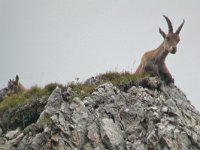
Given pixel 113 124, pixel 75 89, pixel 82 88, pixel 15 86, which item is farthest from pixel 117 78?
pixel 15 86

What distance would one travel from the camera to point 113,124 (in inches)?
1060

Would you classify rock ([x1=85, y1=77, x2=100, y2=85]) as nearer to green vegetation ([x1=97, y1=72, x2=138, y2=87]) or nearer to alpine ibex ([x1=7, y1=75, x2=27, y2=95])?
green vegetation ([x1=97, y1=72, x2=138, y2=87])

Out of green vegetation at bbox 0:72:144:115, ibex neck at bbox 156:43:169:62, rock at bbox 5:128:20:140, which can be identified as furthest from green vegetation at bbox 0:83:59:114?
ibex neck at bbox 156:43:169:62

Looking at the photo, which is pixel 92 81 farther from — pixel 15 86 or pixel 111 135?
pixel 15 86

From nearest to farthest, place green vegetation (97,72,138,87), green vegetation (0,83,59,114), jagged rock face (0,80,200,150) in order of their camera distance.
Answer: jagged rock face (0,80,200,150) < green vegetation (97,72,138,87) < green vegetation (0,83,59,114)

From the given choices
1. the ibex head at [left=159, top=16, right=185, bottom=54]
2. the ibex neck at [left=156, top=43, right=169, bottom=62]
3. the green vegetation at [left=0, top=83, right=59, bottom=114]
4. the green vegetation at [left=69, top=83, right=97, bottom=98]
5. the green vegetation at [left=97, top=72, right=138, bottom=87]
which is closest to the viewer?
the green vegetation at [left=69, top=83, right=97, bottom=98]

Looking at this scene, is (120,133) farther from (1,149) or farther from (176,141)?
(1,149)

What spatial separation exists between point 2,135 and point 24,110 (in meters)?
1.63

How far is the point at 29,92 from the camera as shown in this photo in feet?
104

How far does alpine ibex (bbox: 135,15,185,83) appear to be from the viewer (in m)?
33.0

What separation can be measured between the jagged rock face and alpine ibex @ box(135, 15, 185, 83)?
3.85 meters

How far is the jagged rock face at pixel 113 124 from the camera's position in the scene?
2573cm

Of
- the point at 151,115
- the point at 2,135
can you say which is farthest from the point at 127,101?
the point at 2,135

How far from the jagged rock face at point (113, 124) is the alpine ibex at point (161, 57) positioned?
3852 mm
